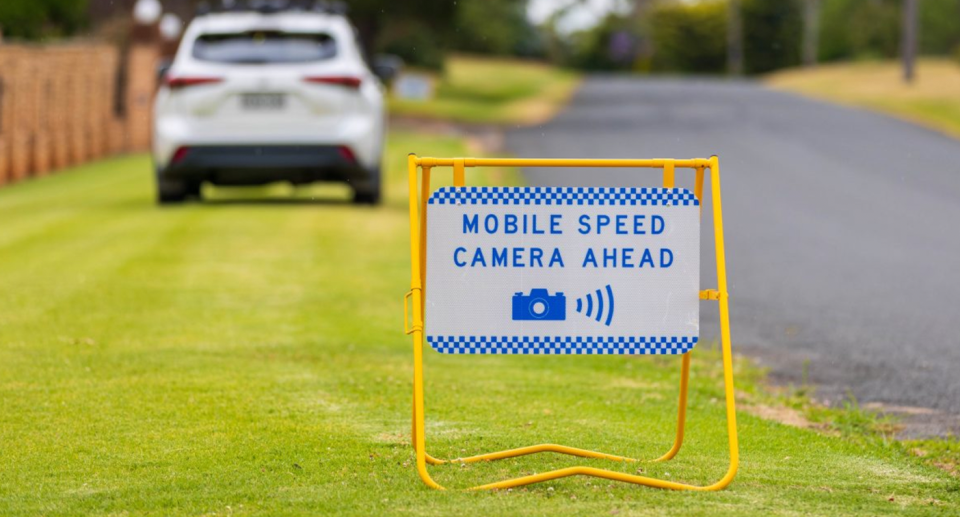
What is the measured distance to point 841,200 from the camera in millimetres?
21141

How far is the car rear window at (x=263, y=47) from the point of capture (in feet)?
52.0

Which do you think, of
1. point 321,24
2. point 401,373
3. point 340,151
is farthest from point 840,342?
point 321,24

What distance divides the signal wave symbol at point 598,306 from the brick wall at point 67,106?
18309 mm

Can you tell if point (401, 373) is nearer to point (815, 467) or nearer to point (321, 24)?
point (815, 467)

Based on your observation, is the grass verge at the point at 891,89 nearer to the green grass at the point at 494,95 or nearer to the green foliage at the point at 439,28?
the green grass at the point at 494,95

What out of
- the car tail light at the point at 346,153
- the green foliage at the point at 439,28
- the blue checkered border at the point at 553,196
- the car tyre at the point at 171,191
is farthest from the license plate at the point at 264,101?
the green foliage at the point at 439,28

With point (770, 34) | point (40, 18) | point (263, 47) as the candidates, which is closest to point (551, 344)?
point (263, 47)

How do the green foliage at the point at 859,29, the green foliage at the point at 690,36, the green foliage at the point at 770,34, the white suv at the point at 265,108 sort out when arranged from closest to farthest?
the white suv at the point at 265,108 → the green foliage at the point at 859,29 → the green foliage at the point at 690,36 → the green foliage at the point at 770,34

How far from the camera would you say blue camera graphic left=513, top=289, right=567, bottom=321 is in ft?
18.3

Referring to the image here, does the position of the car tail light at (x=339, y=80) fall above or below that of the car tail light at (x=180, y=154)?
above

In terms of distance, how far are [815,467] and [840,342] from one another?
4.17 meters

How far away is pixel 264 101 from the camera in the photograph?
51.1 feet

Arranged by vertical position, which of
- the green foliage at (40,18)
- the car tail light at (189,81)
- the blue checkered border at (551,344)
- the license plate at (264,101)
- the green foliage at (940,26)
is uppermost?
the blue checkered border at (551,344)

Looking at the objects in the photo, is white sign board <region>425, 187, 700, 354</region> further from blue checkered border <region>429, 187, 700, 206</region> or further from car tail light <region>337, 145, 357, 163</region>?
car tail light <region>337, 145, 357, 163</region>
